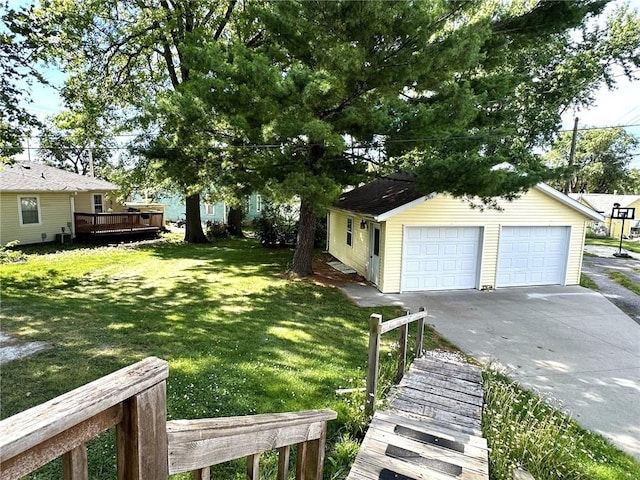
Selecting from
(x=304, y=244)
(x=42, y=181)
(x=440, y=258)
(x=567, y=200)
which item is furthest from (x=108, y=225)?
(x=567, y=200)

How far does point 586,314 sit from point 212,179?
402 inches

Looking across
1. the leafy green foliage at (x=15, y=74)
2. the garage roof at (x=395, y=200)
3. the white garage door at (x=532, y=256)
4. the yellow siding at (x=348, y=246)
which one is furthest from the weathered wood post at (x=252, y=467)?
the white garage door at (x=532, y=256)

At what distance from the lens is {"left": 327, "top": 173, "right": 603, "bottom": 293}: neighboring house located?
10.6m

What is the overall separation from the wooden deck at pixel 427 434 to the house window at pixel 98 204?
65.3 feet

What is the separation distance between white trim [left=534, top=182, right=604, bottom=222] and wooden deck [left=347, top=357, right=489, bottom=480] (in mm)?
8236

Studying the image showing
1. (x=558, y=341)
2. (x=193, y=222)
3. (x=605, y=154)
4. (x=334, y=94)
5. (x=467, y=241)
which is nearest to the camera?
(x=558, y=341)

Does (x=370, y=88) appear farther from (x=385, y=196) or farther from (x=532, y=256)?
(x=532, y=256)

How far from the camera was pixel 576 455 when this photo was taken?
12.8ft

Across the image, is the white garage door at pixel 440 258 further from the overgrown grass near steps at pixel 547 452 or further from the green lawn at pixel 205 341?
the overgrown grass near steps at pixel 547 452

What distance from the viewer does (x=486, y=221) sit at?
36.5 ft

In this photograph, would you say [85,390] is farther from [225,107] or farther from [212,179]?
[212,179]

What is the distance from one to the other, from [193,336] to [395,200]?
695cm

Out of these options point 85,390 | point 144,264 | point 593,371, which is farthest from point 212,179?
point 85,390

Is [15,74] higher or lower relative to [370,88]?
lower
